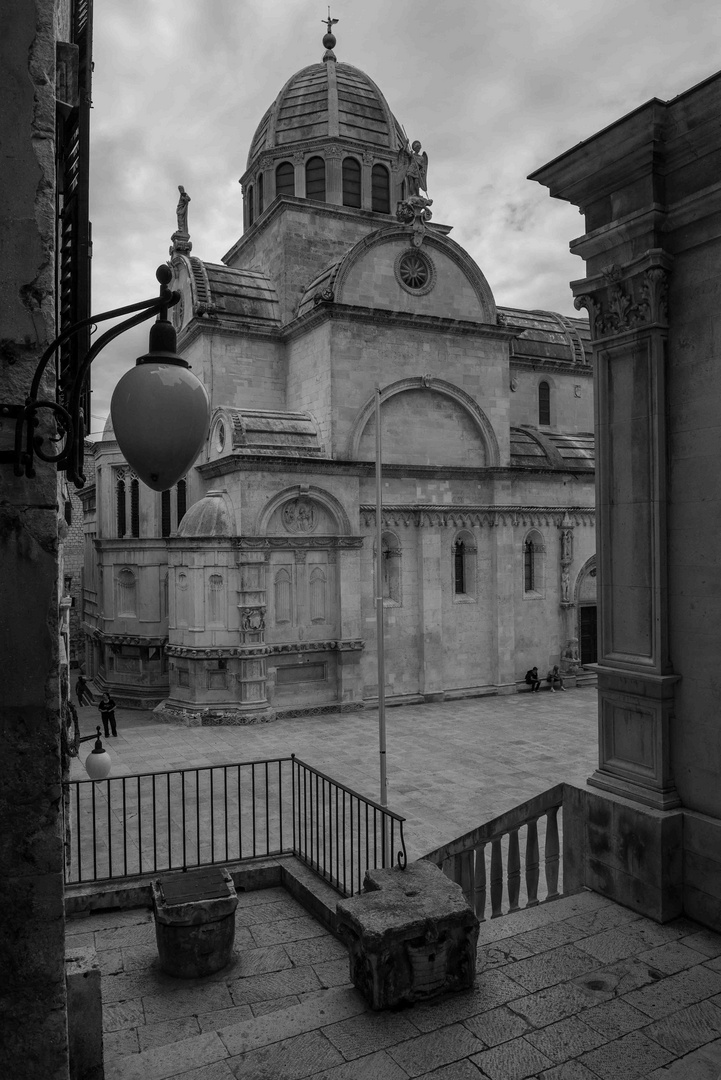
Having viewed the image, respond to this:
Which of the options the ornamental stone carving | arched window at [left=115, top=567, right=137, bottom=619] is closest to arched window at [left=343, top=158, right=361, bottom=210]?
the ornamental stone carving

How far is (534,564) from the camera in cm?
2614

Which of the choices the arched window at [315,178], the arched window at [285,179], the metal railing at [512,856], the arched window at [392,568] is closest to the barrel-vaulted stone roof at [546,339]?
the arched window at [315,178]

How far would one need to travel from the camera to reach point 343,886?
8484 mm

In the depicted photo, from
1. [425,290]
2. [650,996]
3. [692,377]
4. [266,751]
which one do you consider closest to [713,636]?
[692,377]

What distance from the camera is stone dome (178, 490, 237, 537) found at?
21541mm

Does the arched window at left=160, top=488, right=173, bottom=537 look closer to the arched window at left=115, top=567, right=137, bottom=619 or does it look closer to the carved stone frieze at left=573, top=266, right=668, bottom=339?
the arched window at left=115, top=567, right=137, bottom=619

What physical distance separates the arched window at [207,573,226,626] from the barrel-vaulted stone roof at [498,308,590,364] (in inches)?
601

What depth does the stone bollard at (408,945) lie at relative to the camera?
17.4 ft

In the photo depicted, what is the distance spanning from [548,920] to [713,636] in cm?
274

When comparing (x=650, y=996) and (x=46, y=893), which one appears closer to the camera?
(x=46, y=893)

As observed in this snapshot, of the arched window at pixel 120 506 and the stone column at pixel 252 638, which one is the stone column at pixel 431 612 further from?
the arched window at pixel 120 506

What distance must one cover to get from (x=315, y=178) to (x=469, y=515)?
14.6 m

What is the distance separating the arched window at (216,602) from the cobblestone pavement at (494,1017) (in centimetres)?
1437

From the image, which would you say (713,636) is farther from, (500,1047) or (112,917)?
(112,917)
